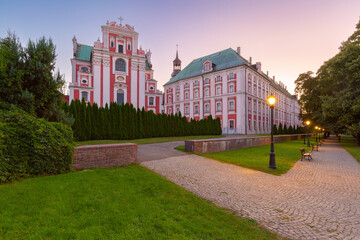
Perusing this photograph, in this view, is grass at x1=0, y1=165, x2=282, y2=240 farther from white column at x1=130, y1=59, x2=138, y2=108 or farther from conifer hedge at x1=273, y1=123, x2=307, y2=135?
conifer hedge at x1=273, y1=123, x2=307, y2=135

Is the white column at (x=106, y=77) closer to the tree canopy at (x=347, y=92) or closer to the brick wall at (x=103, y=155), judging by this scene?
the brick wall at (x=103, y=155)

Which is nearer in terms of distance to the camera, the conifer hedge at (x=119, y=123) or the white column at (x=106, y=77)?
the conifer hedge at (x=119, y=123)

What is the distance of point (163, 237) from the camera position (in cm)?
278

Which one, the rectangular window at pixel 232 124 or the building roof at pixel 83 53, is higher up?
the building roof at pixel 83 53

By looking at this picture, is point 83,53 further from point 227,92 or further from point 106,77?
point 227,92

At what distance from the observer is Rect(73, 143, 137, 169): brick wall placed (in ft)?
21.3

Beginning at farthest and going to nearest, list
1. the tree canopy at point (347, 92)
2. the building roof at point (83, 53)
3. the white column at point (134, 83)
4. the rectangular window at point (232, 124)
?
1. the building roof at point (83, 53)
2. the rectangular window at point (232, 124)
3. the white column at point (134, 83)
4. the tree canopy at point (347, 92)

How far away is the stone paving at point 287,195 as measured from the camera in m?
3.63

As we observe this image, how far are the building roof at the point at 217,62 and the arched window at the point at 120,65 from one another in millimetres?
18306

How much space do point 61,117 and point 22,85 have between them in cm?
201

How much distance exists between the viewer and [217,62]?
1767 inches

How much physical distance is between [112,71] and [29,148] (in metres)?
34.8

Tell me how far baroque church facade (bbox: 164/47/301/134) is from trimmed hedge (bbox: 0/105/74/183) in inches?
1458

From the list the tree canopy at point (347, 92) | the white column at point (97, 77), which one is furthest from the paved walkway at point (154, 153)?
the white column at point (97, 77)
